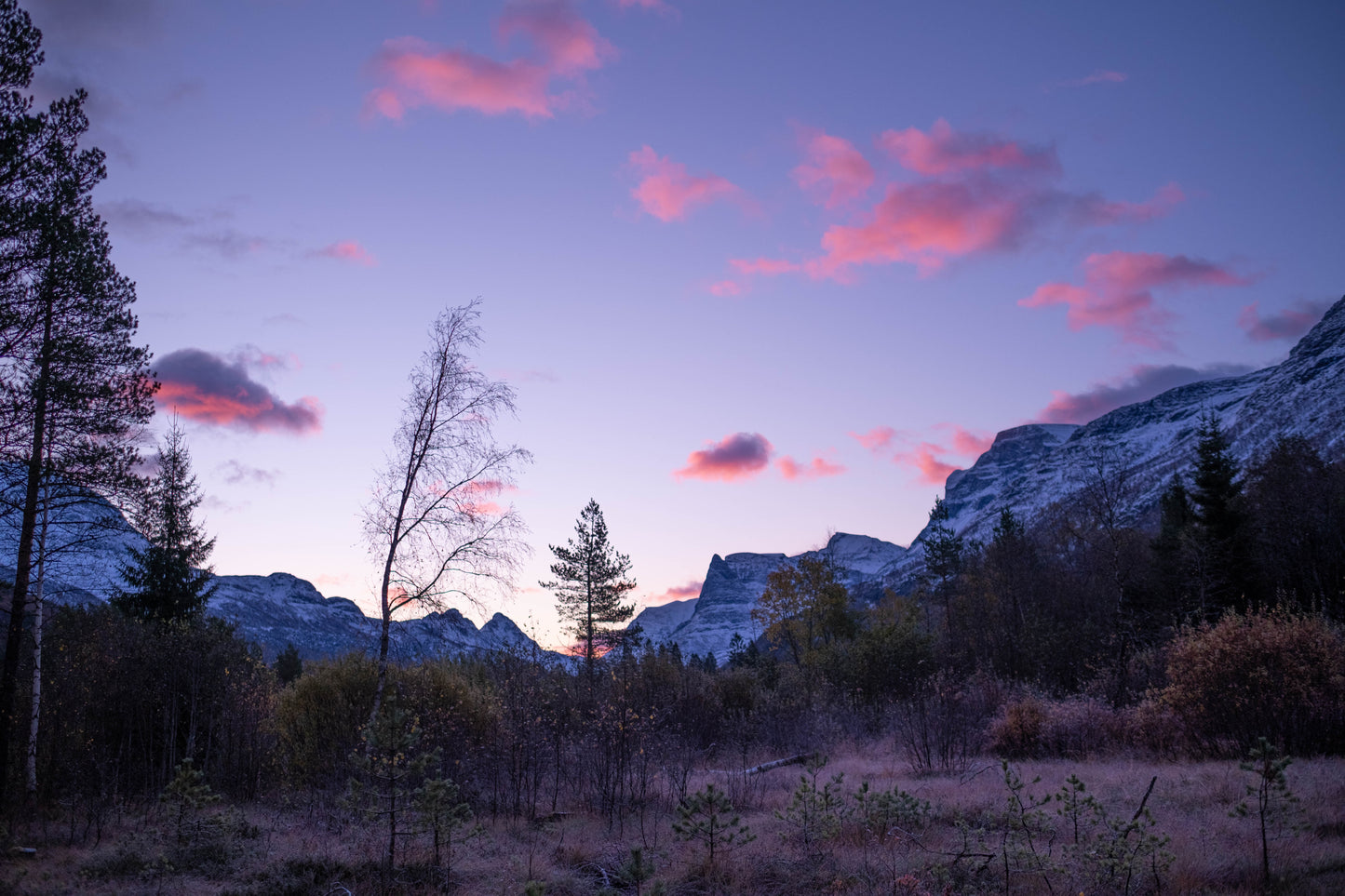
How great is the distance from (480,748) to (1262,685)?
15314 millimetres

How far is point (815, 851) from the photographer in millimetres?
8898

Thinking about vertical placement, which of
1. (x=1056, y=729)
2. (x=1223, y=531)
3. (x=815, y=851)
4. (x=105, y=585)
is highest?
(x=1223, y=531)

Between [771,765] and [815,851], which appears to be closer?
[815,851]

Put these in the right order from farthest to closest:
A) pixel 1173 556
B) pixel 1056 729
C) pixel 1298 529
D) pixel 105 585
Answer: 1. pixel 1173 556
2. pixel 1298 529
3. pixel 105 585
4. pixel 1056 729

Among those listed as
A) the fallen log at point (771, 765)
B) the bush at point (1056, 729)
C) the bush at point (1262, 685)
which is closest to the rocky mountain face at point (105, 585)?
the fallen log at point (771, 765)

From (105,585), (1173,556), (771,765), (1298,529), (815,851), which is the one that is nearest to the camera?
(815,851)

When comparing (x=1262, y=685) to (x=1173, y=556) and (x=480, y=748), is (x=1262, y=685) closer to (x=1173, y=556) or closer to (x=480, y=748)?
(x=480, y=748)

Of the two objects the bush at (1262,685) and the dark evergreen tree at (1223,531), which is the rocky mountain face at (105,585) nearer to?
the bush at (1262,685)

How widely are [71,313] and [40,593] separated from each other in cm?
496

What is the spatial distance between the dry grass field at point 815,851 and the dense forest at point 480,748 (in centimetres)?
5

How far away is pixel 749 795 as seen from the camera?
1328 centimetres

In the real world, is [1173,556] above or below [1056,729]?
above

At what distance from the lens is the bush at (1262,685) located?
13039 mm

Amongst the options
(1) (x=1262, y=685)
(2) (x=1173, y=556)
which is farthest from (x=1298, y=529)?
(1) (x=1262, y=685)
